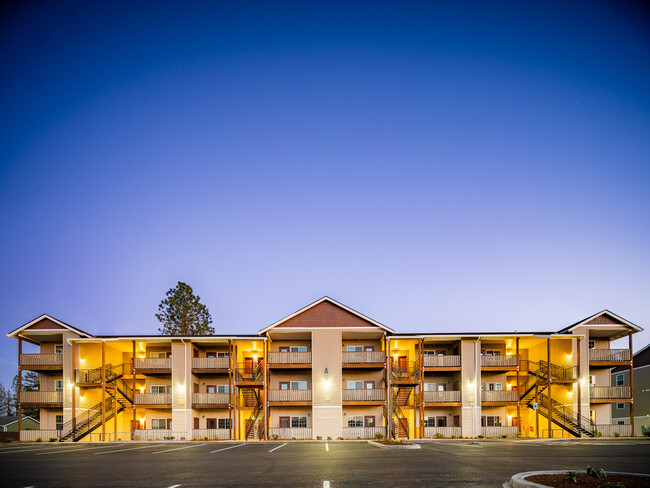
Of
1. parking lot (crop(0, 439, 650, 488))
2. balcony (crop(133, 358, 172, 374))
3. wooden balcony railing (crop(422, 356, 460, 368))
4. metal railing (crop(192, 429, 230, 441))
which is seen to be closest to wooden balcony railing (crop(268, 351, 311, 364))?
metal railing (crop(192, 429, 230, 441))

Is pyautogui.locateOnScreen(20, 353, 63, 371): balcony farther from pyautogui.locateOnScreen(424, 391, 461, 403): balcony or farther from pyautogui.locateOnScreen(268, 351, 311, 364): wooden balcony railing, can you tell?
pyautogui.locateOnScreen(424, 391, 461, 403): balcony

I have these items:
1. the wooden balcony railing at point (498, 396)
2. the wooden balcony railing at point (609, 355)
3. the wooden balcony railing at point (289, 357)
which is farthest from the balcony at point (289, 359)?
the wooden balcony railing at point (609, 355)

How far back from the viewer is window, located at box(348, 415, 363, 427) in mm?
40875

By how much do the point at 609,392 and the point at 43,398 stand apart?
4360 cm

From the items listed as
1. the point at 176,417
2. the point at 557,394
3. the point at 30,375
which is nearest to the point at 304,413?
the point at 176,417

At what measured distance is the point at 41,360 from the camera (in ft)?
135

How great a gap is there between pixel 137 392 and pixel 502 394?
1145 inches

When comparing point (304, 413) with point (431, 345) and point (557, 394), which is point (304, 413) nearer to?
point (431, 345)

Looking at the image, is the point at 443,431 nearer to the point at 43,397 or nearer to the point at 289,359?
the point at 289,359

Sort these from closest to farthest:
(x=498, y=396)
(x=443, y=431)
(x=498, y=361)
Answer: (x=443, y=431)
(x=498, y=396)
(x=498, y=361)

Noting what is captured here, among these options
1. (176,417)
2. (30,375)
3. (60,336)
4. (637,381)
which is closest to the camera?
(176,417)

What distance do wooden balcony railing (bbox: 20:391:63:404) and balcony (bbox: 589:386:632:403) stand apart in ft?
134

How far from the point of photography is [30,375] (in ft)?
291

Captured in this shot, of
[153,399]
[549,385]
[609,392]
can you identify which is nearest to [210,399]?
[153,399]
